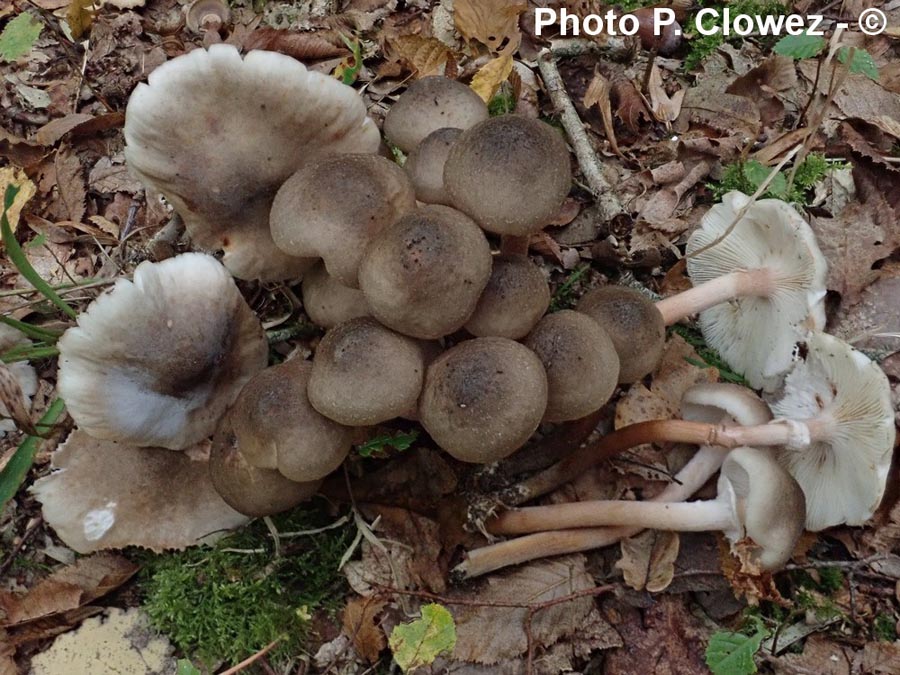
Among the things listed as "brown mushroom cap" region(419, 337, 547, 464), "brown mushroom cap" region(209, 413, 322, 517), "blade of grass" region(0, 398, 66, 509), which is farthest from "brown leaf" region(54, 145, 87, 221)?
"brown mushroom cap" region(419, 337, 547, 464)

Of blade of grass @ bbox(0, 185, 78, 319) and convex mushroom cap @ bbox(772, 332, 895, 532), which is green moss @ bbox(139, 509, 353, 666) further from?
convex mushroom cap @ bbox(772, 332, 895, 532)

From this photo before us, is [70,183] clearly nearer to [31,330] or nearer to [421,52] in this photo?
[31,330]

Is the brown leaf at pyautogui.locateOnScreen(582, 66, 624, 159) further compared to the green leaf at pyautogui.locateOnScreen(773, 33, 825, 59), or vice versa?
the brown leaf at pyautogui.locateOnScreen(582, 66, 624, 159)

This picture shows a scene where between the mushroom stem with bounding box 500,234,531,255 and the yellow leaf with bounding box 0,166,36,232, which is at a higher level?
the mushroom stem with bounding box 500,234,531,255

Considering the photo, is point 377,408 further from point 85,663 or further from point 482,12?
point 482,12

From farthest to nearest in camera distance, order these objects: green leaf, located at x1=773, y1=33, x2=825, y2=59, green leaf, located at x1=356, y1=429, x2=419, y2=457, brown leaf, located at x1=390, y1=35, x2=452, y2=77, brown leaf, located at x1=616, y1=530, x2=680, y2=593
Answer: brown leaf, located at x1=390, y1=35, x2=452, y2=77 → green leaf, located at x1=773, y1=33, x2=825, y2=59 → brown leaf, located at x1=616, y1=530, x2=680, y2=593 → green leaf, located at x1=356, y1=429, x2=419, y2=457

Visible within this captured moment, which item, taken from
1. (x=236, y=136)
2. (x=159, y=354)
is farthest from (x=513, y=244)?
(x=159, y=354)
